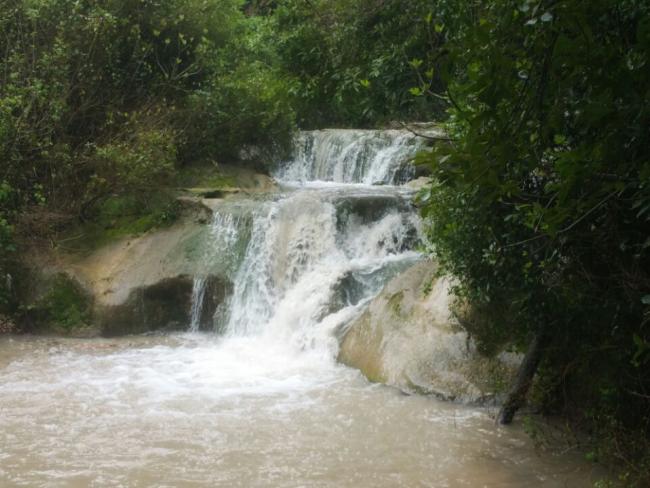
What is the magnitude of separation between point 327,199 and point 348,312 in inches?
86.9

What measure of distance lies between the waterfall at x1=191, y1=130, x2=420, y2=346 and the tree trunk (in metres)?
3.56

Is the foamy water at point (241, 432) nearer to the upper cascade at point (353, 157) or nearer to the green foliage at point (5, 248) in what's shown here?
the green foliage at point (5, 248)

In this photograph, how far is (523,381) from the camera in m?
6.14

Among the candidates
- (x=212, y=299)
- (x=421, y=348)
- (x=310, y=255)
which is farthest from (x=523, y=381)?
(x=212, y=299)

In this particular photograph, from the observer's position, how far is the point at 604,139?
10.8ft

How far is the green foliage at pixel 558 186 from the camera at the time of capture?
10.1 feet

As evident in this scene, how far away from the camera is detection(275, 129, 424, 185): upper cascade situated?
14.6 m

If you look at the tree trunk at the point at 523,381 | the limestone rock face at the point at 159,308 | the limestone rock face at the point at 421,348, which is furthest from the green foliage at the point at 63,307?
the tree trunk at the point at 523,381

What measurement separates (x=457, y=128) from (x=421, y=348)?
2521 millimetres

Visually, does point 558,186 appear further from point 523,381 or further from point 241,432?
point 241,432

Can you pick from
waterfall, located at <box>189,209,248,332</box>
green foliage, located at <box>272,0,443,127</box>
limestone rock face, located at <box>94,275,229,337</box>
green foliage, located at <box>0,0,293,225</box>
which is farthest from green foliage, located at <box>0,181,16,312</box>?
green foliage, located at <box>272,0,443,127</box>

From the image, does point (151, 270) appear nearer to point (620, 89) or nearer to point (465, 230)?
point (465, 230)

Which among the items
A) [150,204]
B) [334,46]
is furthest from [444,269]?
[150,204]

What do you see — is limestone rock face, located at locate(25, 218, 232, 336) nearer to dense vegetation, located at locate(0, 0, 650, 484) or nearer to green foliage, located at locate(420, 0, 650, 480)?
dense vegetation, located at locate(0, 0, 650, 484)
